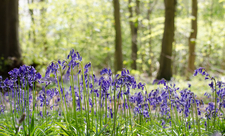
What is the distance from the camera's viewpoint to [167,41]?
966cm

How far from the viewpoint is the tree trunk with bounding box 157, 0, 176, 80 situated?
372 inches

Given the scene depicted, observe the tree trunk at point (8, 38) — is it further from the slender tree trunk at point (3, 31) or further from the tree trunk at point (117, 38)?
the tree trunk at point (117, 38)

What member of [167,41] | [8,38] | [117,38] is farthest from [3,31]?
[167,41]

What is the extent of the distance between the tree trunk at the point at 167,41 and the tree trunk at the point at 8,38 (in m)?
6.81

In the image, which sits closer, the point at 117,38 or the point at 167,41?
the point at 167,41

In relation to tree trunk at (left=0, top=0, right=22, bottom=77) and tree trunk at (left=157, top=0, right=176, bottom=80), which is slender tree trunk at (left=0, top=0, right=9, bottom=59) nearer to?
tree trunk at (left=0, top=0, right=22, bottom=77)

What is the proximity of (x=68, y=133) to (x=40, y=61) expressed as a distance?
6992mm

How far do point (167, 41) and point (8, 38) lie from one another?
7392 mm

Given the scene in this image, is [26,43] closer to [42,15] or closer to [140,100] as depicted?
[42,15]

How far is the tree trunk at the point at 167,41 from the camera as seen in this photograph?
9453 millimetres

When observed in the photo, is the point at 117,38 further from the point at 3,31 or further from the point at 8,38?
the point at 3,31

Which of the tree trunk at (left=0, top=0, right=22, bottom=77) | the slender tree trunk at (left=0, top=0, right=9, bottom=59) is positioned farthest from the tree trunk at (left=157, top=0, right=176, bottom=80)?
the slender tree trunk at (left=0, top=0, right=9, bottom=59)

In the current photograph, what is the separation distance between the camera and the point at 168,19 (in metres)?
9.52

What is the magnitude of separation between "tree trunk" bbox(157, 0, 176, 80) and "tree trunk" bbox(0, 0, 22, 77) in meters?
6.81
